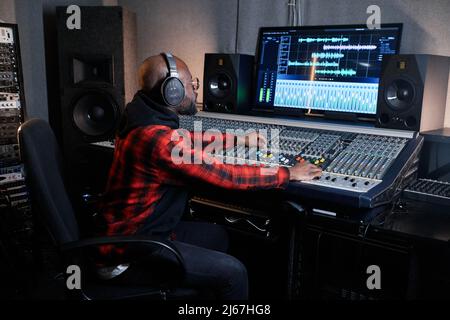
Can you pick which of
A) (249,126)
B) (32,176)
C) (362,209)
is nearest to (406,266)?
(362,209)

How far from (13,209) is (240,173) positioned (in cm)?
147

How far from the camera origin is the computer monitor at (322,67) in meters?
1.95

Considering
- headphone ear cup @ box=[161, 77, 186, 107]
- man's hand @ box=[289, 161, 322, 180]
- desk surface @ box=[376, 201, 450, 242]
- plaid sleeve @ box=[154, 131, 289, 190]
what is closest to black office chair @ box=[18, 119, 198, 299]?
plaid sleeve @ box=[154, 131, 289, 190]

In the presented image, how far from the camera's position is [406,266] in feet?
4.94

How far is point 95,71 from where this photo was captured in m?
2.75

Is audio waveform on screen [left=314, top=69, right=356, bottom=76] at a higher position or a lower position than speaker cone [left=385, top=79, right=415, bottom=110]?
higher

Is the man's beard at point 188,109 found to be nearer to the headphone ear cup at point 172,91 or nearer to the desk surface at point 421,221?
the headphone ear cup at point 172,91

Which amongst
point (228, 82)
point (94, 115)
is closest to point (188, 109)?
point (228, 82)

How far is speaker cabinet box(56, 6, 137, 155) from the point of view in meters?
2.63

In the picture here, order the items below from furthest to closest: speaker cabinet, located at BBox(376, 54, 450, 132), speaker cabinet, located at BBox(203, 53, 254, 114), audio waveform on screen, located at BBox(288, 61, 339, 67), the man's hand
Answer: speaker cabinet, located at BBox(203, 53, 254, 114) < audio waveform on screen, located at BBox(288, 61, 339, 67) < speaker cabinet, located at BBox(376, 54, 450, 132) < the man's hand

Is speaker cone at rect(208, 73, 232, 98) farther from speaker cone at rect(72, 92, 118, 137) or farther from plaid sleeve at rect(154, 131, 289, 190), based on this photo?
plaid sleeve at rect(154, 131, 289, 190)

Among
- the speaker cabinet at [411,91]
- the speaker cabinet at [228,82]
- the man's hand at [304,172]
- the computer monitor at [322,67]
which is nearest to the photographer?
the man's hand at [304,172]

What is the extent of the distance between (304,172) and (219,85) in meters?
0.96

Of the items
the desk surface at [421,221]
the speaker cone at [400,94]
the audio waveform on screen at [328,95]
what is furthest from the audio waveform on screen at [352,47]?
the desk surface at [421,221]
